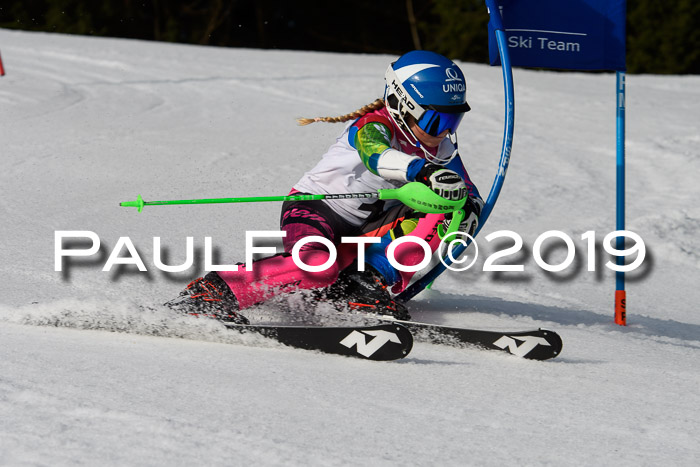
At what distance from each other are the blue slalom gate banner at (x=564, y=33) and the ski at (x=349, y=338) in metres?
1.57

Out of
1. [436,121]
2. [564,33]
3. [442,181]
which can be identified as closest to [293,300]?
[442,181]

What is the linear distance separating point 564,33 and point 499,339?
1.65 m

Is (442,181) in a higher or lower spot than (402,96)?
lower

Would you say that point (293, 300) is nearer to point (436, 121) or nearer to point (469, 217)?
point (469, 217)

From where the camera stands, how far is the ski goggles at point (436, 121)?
3.25m

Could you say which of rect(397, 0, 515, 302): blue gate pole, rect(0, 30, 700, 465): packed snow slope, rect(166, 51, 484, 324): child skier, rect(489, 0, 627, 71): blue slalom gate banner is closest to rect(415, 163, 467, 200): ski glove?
rect(166, 51, 484, 324): child skier

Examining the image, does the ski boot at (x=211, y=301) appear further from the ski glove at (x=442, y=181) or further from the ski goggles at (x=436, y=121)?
the ski goggles at (x=436, y=121)

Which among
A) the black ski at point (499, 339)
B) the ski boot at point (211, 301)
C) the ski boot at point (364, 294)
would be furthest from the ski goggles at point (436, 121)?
the ski boot at point (211, 301)

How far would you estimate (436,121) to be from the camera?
326 centimetres

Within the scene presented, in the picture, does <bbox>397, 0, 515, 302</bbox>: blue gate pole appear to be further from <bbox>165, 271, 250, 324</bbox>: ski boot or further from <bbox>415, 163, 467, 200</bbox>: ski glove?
<bbox>165, 271, 250, 324</bbox>: ski boot

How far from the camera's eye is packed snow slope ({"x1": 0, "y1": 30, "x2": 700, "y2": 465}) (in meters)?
2.15

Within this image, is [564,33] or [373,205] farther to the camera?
[564,33]

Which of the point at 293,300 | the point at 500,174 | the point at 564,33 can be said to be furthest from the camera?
the point at 564,33

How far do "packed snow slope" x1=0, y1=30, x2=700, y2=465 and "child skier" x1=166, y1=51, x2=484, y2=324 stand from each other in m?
0.18
